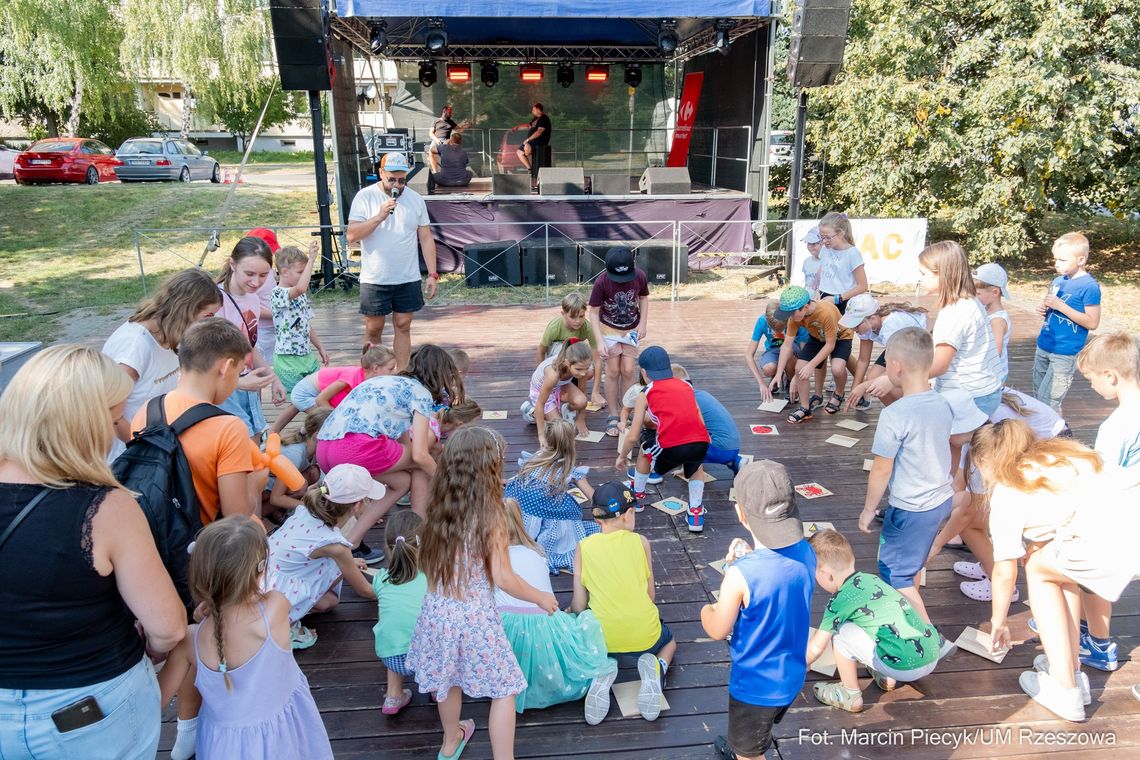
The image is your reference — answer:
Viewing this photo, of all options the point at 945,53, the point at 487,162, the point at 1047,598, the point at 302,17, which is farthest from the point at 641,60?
the point at 1047,598

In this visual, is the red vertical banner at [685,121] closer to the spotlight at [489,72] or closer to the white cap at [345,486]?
the spotlight at [489,72]

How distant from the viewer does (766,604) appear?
240cm

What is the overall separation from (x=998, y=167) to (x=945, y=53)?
2156 mm

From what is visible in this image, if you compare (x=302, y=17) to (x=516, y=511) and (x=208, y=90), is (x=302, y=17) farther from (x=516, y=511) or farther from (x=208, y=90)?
(x=208, y=90)

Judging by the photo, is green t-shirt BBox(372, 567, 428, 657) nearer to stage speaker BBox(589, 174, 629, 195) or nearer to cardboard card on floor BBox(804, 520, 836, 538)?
cardboard card on floor BBox(804, 520, 836, 538)

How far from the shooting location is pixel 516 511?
9.80ft

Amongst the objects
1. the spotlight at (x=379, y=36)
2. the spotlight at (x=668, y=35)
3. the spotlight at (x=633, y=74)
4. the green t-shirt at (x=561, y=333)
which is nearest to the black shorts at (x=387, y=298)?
the green t-shirt at (x=561, y=333)

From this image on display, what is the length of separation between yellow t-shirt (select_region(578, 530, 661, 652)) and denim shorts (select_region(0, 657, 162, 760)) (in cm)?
159

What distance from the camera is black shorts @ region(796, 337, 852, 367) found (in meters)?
6.04

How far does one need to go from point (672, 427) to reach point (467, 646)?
2151mm

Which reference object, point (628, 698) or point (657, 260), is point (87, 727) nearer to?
point (628, 698)

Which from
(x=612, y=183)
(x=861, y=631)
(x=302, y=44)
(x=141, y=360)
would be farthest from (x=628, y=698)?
(x=612, y=183)

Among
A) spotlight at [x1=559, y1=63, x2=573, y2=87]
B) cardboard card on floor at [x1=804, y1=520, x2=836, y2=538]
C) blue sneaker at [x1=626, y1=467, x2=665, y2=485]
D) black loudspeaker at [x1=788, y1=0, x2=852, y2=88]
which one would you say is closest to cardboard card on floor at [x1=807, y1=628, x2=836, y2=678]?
cardboard card on floor at [x1=804, y1=520, x2=836, y2=538]

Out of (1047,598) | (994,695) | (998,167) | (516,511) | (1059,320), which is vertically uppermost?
(998,167)
